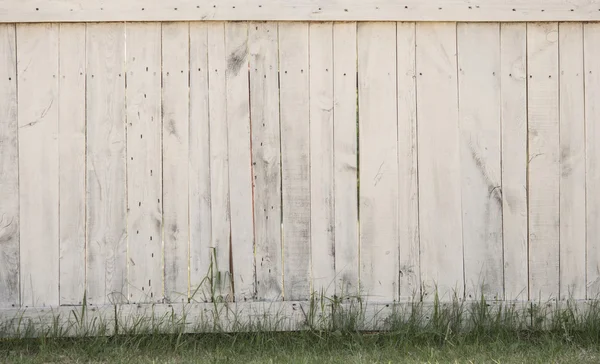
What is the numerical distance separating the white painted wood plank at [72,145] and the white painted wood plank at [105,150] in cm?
3

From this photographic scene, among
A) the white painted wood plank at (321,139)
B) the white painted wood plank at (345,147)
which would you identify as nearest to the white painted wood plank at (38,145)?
the white painted wood plank at (321,139)

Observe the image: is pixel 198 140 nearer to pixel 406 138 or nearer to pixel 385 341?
pixel 406 138

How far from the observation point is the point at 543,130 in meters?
3.72

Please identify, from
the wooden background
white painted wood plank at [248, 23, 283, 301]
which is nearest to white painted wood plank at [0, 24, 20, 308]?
Result: the wooden background

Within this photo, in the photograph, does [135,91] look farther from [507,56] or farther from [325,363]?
[507,56]

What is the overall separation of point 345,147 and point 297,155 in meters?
0.24

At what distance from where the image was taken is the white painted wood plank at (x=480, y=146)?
3703 mm

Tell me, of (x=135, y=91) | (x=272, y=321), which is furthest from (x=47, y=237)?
(x=272, y=321)

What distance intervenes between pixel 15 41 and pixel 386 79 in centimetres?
180

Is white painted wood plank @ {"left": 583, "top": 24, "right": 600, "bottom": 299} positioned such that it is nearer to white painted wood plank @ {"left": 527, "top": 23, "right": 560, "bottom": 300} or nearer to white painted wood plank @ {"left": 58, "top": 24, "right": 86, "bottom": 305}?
white painted wood plank @ {"left": 527, "top": 23, "right": 560, "bottom": 300}

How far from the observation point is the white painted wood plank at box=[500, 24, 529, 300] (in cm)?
371

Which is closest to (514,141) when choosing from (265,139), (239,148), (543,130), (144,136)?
(543,130)
